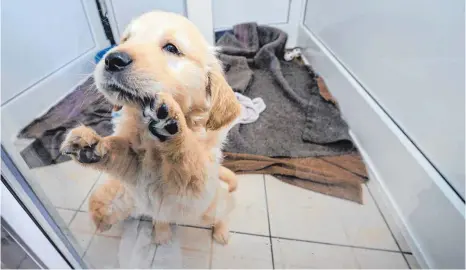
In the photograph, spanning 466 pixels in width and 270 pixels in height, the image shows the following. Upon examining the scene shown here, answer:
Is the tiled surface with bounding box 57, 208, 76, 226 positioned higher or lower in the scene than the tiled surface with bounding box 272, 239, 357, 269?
higher

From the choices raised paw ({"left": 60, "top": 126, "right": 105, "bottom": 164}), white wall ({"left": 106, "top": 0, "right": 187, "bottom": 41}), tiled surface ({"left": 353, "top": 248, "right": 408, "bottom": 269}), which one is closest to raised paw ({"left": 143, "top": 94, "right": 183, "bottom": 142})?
raised paw ({"left": 60, "top": 126, "right": 105, "bottom": 164})

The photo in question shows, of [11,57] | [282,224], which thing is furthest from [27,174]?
[282,224]

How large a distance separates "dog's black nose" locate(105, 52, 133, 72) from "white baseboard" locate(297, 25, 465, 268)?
0.85 m

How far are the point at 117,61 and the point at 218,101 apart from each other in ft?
0.90

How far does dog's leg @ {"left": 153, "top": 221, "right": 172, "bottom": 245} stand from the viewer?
0.80 meters

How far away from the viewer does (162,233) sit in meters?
0.81

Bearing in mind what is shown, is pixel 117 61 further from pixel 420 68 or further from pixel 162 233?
pixel 420 68

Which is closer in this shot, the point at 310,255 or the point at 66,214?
the point at 66,214

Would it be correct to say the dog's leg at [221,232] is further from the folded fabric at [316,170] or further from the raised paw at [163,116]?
the raised paw at [163,116]

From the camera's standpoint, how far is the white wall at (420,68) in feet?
2.35

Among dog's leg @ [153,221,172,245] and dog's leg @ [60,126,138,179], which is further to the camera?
dog's leg @ [153,221,172,245]

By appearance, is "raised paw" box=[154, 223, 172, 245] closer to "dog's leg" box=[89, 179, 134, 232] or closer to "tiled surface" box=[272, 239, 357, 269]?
"dog's leg" box=[89, 179, 134, 232]

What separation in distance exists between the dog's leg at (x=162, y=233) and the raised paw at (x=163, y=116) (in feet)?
1.41

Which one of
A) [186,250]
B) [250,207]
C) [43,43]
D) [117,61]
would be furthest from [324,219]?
[43,43]
